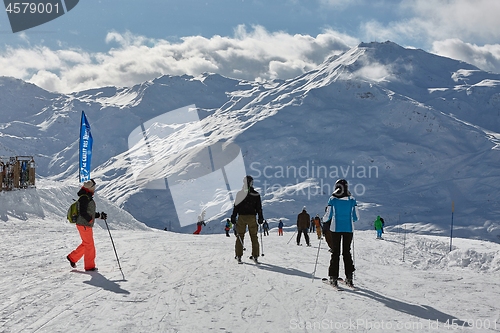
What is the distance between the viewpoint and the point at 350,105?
507ft

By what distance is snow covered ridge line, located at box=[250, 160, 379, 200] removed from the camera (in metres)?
117

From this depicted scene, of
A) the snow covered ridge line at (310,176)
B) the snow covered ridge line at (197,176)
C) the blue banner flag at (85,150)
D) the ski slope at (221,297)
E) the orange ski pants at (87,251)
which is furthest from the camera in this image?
the snow covered ridge line at (197,176)

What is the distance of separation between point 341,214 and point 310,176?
118 m

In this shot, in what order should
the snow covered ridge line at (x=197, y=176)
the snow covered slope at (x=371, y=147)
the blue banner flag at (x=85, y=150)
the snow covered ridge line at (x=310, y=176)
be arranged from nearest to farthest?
the blue banner flag at (x=85, y=150), the snow covered slope at (x=371, y=147), the snow covered ridge line at (x=310, y=176), the snow covered ridge line at (x=197, y=176)

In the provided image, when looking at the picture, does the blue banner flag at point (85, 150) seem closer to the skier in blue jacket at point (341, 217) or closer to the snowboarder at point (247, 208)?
the snowboarder at point (247, 208)

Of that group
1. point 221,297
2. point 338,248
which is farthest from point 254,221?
point 221,297

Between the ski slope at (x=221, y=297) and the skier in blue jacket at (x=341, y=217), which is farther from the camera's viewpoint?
the skier in blue jacket at (x=341, y=217)

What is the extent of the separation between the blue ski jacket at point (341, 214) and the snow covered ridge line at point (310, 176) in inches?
4200

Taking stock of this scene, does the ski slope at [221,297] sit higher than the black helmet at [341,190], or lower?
lower

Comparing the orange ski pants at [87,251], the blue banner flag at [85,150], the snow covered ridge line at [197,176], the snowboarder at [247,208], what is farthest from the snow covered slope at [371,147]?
the orange ski pants at [87,251]

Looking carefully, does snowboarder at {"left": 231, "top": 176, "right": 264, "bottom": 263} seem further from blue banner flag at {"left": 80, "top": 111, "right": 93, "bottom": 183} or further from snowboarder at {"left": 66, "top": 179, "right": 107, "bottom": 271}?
blue banner flag at {"left": 80, "top": 111, "right": 93, "bottom": 183}

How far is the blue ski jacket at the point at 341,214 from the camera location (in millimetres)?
7281

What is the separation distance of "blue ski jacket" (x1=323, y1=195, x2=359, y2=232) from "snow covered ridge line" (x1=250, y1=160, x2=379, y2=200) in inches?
4200

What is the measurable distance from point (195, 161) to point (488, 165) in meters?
85.7
